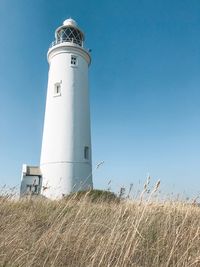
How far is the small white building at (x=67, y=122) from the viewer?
50.5ft

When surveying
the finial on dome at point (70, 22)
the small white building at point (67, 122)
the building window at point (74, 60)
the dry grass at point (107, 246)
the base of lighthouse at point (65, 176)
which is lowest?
the dry grass at point (107, 246)

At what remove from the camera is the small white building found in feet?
50.5

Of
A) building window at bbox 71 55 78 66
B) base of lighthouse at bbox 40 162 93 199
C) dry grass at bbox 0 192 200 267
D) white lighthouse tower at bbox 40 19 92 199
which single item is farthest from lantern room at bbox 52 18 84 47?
dry grass at bbox 0 192 200 267

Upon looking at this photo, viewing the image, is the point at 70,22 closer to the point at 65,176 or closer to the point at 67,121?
the point at 67,121

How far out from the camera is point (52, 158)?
15797 mm

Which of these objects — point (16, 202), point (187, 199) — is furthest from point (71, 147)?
point (187, 199)

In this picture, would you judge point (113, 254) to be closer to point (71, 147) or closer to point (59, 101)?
point (71, 147)

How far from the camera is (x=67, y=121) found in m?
16.1

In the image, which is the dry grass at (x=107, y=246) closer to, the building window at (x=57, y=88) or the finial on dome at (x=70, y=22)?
the building window at (x=57, y=88)

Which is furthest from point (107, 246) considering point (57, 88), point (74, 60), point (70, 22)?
point (70, 22)

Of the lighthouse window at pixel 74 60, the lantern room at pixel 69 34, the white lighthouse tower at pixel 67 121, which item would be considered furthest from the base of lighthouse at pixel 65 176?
the lantern room at pixel 69 34

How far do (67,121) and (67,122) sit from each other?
0.23 ft

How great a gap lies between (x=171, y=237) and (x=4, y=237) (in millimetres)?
1680

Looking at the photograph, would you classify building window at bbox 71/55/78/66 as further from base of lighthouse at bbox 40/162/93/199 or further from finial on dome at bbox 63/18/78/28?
base of lighthouse at bbox 40/162/93/199
